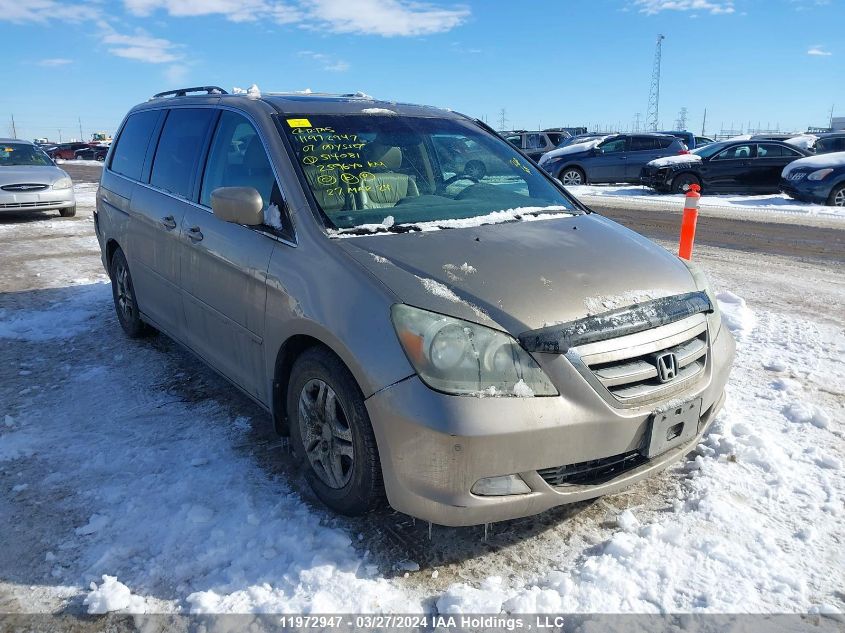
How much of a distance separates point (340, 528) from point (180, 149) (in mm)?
2775

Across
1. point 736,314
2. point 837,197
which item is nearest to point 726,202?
point 837,197

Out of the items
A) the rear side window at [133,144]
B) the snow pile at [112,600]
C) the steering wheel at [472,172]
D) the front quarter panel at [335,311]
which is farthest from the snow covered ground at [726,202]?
the snow pile at [112,600]

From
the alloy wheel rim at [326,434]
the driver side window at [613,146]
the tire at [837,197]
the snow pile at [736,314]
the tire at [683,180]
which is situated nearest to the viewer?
the alloy wheel rim at [326,434]

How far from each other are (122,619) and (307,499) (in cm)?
91

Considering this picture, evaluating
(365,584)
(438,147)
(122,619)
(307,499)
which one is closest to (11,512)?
(122,619)

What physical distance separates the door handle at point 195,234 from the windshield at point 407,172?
80 centimetres

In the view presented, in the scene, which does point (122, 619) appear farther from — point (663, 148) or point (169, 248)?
point (663, 148)

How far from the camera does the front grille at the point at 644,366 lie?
2.48 meters

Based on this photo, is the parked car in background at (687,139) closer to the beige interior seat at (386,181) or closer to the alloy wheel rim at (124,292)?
the alloy wheel rim at (124,292)

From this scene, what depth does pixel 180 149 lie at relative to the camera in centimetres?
432

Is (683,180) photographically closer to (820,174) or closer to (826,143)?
(820,174)

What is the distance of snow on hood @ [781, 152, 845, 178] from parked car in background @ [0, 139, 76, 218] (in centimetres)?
1536

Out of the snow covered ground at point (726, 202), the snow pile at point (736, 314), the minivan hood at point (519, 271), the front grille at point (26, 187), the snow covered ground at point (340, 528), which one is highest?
the minivan hood at point (519, 271)

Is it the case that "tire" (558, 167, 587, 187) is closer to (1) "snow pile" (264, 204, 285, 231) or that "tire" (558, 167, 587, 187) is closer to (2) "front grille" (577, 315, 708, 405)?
(1) "snow pile" (264, 204, 285, 231)
